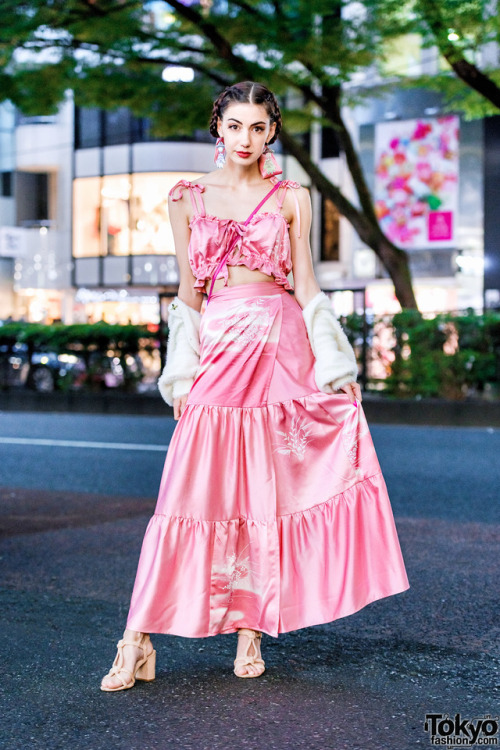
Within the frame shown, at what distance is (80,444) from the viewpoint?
10.9 meters

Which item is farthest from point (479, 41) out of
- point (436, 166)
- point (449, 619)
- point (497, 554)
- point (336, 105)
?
point (436, 166)

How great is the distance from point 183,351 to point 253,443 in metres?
0.41

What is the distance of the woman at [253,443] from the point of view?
326cm

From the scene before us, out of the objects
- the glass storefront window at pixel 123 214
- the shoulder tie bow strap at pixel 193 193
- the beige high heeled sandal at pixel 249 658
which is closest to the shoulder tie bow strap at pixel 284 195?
the shoulder tie bow strap at pixel 193 193

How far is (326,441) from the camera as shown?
11.2ft

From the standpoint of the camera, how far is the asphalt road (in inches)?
111

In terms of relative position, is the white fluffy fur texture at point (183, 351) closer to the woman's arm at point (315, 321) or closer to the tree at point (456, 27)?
→ the woman's arm at point (315, 321)

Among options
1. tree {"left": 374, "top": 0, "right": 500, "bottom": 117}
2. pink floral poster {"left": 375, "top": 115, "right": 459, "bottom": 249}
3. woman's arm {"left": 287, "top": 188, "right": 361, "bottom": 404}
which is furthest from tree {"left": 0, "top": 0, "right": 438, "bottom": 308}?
woman's arm {"left": 287, "top": 188, "right": 361, "bottom": 404}

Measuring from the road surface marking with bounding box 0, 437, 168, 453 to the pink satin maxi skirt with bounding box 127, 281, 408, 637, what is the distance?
22.7 ft

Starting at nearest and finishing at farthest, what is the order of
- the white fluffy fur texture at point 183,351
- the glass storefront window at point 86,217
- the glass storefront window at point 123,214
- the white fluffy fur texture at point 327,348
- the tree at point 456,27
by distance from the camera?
1. the white fluffy fur texture at point 327,348
2. the white fluffy fur texture at point 183,351
3. the tree at point 456,27
4. the glass storefront window at point 123,214
5. the glass storefront window at point 86,217

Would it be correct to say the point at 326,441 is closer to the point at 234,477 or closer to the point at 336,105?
the point at 234,477

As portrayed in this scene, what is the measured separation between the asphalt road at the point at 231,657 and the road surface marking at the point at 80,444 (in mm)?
3520

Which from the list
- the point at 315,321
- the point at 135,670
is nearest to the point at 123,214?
the point at 315,321

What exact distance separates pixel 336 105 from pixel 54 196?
70.2 ft
